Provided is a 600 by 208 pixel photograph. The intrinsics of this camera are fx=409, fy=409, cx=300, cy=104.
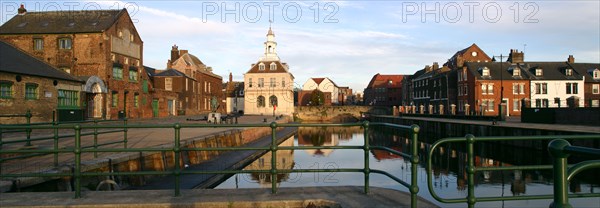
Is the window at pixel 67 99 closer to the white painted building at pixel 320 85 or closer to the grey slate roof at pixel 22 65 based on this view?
the grey slate roof at pixel 22 65

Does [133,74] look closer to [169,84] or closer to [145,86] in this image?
[145,86]

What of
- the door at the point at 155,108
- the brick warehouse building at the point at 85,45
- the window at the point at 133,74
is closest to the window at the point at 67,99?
the brick warehouse building at the point at 85,45

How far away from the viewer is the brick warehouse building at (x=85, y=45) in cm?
3350

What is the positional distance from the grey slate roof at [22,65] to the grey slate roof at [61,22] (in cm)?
704

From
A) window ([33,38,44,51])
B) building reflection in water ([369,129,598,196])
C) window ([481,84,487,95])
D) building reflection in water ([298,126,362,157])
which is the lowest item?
building reflection in water ([298,126,362,157])

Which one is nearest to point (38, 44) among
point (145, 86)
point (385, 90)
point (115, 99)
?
point (115, 99)

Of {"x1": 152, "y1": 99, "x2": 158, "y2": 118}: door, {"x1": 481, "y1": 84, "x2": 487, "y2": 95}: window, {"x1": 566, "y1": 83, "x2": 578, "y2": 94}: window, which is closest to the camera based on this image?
{"x1": 152, "y1": 99, "x2": 158, "y2": 118}: door

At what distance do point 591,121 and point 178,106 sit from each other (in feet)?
141

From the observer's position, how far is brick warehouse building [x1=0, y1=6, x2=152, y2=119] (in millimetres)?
33500

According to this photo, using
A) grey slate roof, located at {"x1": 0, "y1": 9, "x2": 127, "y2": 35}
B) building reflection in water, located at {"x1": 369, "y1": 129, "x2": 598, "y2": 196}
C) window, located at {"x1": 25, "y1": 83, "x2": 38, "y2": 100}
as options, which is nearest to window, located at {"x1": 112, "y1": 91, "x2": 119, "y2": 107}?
grey slate roof, located at {"x1": 0, "y1": 9, "x2": 127, "y2": 35}

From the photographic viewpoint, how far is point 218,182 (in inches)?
491

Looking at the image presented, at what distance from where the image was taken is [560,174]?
8.34 feet

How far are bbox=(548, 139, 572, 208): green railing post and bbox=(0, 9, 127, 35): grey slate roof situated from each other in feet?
118

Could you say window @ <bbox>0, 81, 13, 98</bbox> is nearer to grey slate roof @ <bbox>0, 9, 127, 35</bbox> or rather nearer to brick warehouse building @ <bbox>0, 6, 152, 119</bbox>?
brick warehouse building @ <bbox>0, 6, 152, 119</bbox>
